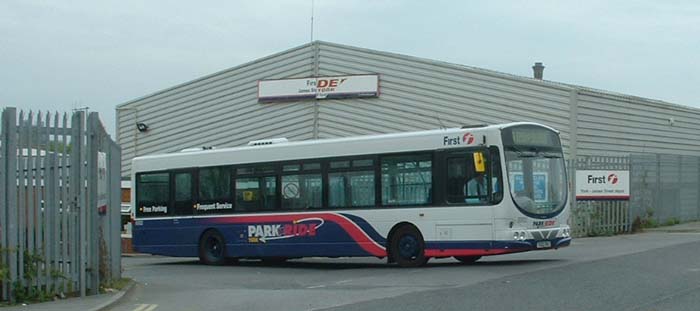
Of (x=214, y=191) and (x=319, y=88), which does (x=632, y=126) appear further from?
(x=214, y=191)

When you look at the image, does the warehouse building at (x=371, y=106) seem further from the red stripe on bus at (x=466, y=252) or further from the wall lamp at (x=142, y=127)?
the red stripe on bus at (x=466, y=252)

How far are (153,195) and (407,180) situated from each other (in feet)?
25.6

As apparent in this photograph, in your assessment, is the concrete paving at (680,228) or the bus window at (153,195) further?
the concrete paving at (680,228)

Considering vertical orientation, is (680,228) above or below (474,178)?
below

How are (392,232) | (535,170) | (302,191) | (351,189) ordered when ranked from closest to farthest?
(535,170) → (392,232) → (351,189) → (302,191)

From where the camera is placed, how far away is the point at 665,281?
1491 centimetres

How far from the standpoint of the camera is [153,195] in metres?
24.6

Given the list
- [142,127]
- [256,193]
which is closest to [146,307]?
[256,193]

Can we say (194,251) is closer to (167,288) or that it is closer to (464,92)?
(167,288)

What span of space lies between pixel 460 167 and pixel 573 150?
48.3 feet

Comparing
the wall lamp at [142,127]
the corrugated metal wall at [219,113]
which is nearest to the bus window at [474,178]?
the corrugated metal wall at [219,113]

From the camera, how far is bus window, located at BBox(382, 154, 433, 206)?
1906 centimetres

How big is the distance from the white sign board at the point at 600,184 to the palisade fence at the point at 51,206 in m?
17.9

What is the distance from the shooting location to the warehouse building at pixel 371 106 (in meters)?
33.7
